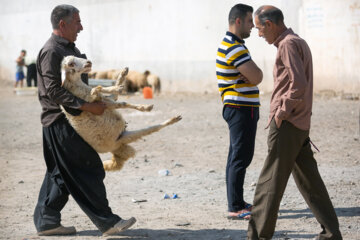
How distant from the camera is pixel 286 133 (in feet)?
13.6

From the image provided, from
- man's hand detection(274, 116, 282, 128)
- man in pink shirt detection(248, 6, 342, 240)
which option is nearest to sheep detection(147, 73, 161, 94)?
man in pink shirt detection(248, 6, 342, 240)

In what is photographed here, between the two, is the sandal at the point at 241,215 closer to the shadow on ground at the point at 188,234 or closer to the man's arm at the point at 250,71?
the shadow on ground at the point at 188,234

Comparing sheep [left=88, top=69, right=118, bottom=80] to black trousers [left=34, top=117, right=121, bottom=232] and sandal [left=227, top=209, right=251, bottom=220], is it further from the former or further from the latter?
black trousers [left=34, top=117, right=121, bottom=232]

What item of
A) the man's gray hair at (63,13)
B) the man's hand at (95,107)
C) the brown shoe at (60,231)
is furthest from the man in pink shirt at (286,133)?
the brown shoe at (60,231)

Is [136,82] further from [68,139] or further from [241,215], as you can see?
[68,139]

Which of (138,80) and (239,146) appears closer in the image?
(239,146)

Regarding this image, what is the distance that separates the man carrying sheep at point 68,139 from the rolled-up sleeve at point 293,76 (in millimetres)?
1552

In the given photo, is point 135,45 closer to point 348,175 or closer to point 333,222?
point 348,175

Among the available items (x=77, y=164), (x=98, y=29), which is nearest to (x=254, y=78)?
(x=77, y=164)

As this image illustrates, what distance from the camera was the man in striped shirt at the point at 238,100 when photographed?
205 inches

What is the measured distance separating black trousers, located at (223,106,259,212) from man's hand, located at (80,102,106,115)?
1286mm

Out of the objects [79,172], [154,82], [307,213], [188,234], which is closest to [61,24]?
[79,172]

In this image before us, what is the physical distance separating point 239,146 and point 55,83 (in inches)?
71.5

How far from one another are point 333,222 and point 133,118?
7.80 metres
